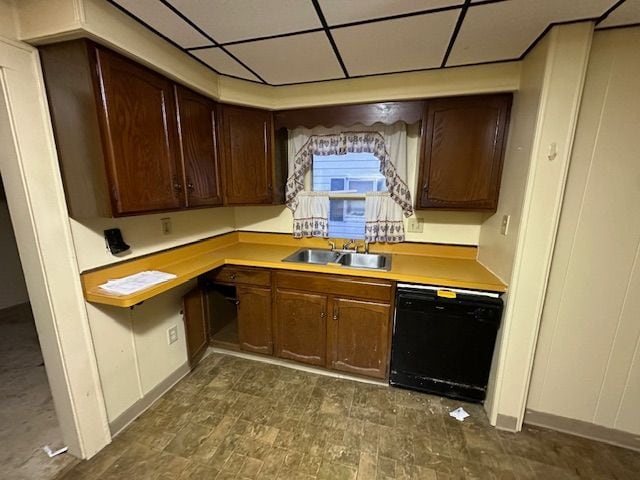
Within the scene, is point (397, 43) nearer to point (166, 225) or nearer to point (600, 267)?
point (600, 267)

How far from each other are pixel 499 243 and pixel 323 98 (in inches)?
63.2

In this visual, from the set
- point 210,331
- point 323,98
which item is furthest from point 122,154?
point 210,331

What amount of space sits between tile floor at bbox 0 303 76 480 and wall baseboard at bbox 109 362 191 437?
8.6 inches

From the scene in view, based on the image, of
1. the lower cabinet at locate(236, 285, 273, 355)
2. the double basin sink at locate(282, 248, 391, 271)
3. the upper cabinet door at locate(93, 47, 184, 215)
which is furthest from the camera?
the double basin sink at locate(282, 248, 391, 271)

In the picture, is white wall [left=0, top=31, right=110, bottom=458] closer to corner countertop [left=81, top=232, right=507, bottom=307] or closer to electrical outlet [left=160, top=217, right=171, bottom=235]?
corner countertop [left=81, top=232, right=507, bottom=307]

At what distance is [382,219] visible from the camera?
92.4 inches

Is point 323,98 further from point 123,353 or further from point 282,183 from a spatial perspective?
point 123,353

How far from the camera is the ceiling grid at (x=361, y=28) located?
1.16 m

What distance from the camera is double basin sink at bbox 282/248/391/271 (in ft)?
7.57

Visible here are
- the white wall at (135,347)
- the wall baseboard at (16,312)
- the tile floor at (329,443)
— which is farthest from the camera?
the wall baseboard at (16,312)

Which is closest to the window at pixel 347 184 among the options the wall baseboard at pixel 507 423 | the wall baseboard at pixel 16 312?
the wall baseboard at pixel 507 423

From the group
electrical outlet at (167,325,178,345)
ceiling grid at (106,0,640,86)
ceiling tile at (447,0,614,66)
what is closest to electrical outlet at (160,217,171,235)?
electrical outlet at (167,325,178,345)

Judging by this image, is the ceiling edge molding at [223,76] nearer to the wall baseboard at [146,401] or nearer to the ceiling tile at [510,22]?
the ceiling tile at [510,22]

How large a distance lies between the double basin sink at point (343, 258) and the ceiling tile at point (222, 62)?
1.37 m
